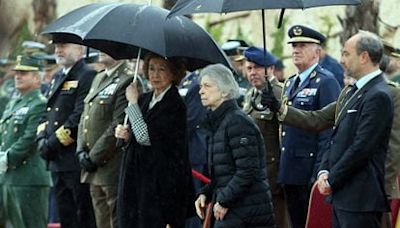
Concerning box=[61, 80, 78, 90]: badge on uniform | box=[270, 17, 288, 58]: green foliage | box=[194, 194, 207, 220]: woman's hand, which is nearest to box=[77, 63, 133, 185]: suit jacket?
box=[61, 80, 78, 90]: badge on uniform

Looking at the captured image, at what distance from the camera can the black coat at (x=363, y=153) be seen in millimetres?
8266

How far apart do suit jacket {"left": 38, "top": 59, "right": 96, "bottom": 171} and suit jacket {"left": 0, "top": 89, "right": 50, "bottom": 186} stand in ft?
1.10

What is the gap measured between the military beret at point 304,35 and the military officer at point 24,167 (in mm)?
2832

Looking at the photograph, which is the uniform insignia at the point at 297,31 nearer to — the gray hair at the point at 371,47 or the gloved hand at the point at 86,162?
the gray hair at the point at 371,47

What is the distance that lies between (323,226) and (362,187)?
3.49 feet

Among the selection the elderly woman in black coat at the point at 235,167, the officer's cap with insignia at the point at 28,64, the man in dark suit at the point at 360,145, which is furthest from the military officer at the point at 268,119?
the officer's cap with insignia at the point at 28,64

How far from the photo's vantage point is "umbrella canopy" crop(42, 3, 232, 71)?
9148mm

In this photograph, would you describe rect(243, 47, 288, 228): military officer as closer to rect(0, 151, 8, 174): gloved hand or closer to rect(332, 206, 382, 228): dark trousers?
rect(332, 206, 382, 228): dark trousers

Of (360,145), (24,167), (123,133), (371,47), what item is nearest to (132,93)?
(123,133)

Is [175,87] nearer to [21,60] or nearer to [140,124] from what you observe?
[140,124]

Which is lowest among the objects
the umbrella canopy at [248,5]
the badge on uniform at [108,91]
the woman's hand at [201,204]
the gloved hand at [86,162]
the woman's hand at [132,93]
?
the gloved hand at [86,162]

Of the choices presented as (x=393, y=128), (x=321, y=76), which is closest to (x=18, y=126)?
(x=321, y=76)

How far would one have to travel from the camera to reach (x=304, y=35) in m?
10.0

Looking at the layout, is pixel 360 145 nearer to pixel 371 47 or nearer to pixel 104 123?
pixel 371 47
